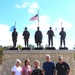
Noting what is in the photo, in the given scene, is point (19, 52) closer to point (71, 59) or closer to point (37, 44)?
point (37, 44)

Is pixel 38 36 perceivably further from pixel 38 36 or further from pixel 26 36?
pixel 26 36

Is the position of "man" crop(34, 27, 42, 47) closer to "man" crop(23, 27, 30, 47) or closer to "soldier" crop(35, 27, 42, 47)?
"soldier" crop(35, 27, 42, 47)

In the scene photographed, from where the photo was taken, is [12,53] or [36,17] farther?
[36,17]

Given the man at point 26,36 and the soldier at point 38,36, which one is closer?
the soldier at point 38,36

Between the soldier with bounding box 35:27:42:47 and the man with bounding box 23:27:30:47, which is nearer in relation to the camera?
the soldier with bounding box 35:27:42:47

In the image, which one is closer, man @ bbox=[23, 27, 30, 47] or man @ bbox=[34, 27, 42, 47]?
man @ bbox=[34, 27, 42, 47]

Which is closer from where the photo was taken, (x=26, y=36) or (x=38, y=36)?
(x=38, y=36)

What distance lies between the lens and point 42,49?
1602 cm

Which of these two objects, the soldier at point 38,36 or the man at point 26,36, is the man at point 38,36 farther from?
the man at point 26,36

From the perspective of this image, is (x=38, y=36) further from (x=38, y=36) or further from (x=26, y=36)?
(x=26, y=36)

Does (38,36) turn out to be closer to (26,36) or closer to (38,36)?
(38,36)

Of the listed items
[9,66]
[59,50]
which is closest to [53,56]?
[59,50]

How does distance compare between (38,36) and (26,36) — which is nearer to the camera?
(38,36)

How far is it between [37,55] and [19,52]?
1.14m
